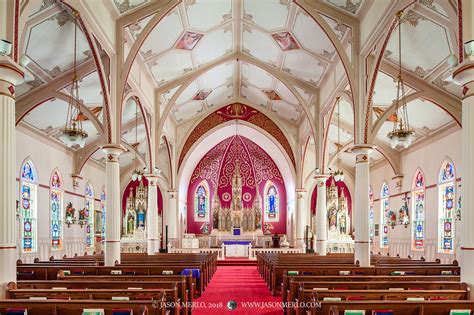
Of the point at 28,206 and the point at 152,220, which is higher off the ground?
the point at 28,206

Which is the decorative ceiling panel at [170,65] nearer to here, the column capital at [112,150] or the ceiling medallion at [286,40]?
the ceiling medallion at [286,40]

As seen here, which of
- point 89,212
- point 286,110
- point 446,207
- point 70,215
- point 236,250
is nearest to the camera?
point 446,207

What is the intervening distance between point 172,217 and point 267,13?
13.4 meters

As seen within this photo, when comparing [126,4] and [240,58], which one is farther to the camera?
[240,58]

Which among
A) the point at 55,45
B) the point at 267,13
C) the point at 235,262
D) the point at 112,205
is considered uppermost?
the point at 267,13

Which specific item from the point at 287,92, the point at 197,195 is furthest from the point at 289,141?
the point at 197,195

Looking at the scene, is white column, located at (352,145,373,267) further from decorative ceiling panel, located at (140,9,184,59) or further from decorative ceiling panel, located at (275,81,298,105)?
decorative ceiling panel, located at (275,81,298,105)

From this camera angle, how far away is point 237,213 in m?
29.8

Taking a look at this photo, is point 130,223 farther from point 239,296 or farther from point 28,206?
point 239,296

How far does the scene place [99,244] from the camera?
25.6 metres

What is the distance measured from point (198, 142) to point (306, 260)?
495 inches

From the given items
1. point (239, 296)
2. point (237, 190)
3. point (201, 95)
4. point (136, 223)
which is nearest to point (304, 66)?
point (201, 95)

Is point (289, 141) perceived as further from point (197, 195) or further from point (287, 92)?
point (197, 195)

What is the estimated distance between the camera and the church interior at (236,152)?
7129 mm
